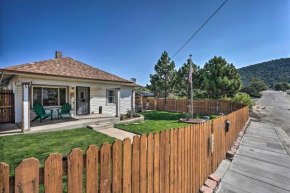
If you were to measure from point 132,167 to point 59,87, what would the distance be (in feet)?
31.6

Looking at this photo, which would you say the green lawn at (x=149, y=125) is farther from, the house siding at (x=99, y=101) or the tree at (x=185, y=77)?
the tree at (x=185, y=77)

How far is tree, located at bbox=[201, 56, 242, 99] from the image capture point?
14.6 meters

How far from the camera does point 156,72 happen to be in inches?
730

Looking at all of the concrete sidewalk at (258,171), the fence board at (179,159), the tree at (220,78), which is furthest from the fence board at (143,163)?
the tree at (220,78)

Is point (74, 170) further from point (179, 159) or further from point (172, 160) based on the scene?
point (179, 159)

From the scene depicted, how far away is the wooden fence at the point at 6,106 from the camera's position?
8.26m

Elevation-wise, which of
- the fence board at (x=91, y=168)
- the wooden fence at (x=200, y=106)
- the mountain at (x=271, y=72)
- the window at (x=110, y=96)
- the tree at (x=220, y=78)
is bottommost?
the wooden fence at (x=200, y=106)

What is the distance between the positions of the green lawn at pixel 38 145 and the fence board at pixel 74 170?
331 centimetres

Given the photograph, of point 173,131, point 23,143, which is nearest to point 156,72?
point 23,143

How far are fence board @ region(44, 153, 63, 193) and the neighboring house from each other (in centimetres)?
685

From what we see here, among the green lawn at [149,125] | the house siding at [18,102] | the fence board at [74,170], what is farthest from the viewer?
the house siding at [18,102]

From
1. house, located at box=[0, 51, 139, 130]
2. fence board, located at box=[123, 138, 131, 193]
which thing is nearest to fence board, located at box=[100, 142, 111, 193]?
fence board, located at box=[123, 138, 131, 193]

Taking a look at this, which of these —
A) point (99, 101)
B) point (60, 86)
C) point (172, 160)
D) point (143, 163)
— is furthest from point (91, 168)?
point (99, 101)

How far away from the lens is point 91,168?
1319 mm
